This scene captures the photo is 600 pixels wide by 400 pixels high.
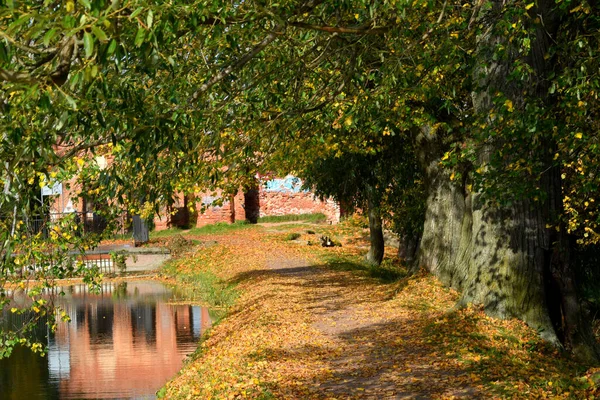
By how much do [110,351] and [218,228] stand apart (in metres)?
23.0

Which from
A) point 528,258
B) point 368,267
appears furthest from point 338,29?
point 368,267

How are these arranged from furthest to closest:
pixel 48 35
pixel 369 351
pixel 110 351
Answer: pixel 110 351 < pixel 369 351 < pixel 48 35

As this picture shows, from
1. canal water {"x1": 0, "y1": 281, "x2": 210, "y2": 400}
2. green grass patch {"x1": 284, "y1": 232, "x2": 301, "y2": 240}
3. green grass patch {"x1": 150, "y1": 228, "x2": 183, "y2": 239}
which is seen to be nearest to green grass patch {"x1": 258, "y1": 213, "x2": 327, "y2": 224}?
green grass patch {"x1": 150, "y1": 228, "x2": 183, "y2": 239}

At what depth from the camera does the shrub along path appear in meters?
9.70

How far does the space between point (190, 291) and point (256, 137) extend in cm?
1487

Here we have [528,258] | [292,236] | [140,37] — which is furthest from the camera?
[292,236]

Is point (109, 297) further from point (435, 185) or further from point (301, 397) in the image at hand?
point (301, 397)

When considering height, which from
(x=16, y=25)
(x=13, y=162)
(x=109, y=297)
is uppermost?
(x=16, y=25)

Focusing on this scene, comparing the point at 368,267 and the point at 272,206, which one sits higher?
the point at 272,206

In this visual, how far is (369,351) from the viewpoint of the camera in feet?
39.2

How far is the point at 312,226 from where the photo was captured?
3809cm

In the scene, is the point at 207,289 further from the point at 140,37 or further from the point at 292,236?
the point at 140,37

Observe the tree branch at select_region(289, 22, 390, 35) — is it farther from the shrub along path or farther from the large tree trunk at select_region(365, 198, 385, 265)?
the large tree trunk at select_region(365, 198, 385, 265)

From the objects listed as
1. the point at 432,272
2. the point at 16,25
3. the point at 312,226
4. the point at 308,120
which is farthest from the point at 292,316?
the point at 312,226
